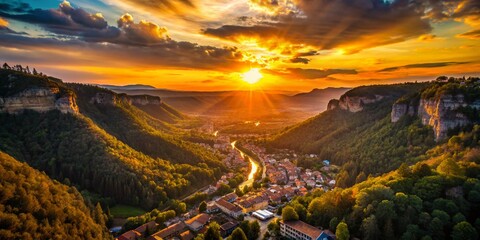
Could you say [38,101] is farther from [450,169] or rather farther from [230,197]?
[450,169]

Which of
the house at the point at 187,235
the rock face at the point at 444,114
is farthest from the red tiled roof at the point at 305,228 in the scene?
the rock face at the point at 444,114

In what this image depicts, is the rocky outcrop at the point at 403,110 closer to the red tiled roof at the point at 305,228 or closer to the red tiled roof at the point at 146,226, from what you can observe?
the red tiled roof at the point at 305,228

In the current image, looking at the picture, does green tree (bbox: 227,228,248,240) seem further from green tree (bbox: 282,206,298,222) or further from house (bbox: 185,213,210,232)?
house (bbox: 185,213,210,232)

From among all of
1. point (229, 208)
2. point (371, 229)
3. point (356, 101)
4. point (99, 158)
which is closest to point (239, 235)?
point (229, 208)

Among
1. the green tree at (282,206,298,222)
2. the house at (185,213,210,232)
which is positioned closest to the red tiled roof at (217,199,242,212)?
the house at (185,213,210,232)

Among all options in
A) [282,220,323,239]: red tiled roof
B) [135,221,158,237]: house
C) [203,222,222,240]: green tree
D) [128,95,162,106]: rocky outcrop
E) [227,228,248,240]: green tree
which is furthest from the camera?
[128,95,162,106]: rocky outcrop

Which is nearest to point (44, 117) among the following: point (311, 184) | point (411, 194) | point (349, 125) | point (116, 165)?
point (116, 165)
